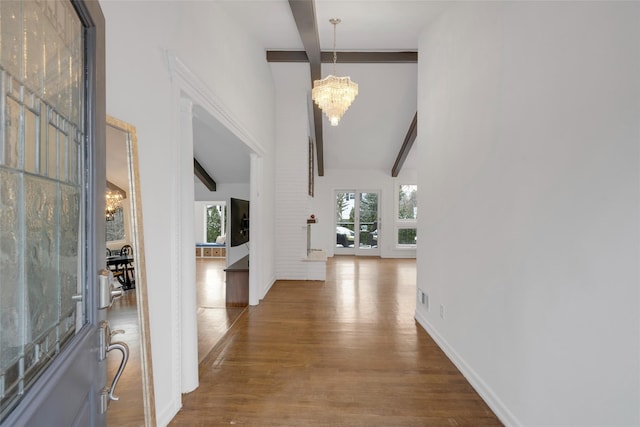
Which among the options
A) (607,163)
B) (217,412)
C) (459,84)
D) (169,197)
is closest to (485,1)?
(459,84)

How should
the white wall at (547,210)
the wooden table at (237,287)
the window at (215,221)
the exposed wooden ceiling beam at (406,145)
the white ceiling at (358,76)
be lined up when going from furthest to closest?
the window at (215,221)
the exposed wooden ceiling beam at (406,145)
the wooden table at (237,287)
the white ceiling at (358,76)
the white wall at (547,210)

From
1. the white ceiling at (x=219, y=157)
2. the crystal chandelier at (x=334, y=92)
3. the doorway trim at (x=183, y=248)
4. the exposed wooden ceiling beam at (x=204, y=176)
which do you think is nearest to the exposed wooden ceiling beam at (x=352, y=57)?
the crystal chandelier at (x=334, y=92)

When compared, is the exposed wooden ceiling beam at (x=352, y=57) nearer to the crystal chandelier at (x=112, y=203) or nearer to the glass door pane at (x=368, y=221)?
the crystal chandelier at (x=112, y=203)

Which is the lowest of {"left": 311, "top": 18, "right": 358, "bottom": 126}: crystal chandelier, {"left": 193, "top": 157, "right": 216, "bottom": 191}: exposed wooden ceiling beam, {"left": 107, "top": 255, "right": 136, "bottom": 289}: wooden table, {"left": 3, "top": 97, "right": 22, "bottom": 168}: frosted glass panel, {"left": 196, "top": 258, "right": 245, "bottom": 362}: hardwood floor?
{"left": 196, "top": 258, "right": 245, "bottom": 362}: hardwood floor

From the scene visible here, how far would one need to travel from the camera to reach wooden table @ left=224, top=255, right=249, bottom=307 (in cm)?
442

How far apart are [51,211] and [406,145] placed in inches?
283

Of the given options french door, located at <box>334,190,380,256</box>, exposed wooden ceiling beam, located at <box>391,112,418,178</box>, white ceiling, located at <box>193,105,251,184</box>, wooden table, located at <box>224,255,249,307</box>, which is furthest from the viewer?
french door, located at <box>334,190,380,256</box>

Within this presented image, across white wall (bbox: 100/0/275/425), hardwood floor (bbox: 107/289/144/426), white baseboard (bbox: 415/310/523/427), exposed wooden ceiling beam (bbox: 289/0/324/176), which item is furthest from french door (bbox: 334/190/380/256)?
hardwood floor (bbox: 107/289/144/426)

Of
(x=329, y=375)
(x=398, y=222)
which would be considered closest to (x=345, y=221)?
(x=398, y=222)

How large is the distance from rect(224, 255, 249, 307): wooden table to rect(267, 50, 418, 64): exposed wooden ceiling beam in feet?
10.6

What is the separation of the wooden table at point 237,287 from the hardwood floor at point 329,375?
39 centimetres

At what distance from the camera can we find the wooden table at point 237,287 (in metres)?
4.42

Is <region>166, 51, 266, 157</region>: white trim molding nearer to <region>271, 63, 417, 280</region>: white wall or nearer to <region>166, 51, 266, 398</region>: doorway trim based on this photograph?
<region>166, 51, 266, 398</region>: doorway trim

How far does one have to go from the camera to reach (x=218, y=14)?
2809 mm
